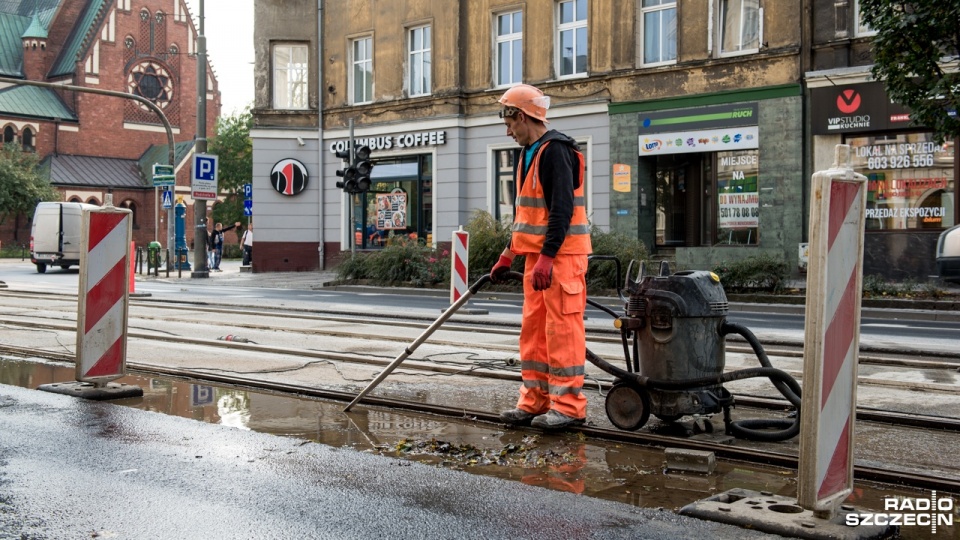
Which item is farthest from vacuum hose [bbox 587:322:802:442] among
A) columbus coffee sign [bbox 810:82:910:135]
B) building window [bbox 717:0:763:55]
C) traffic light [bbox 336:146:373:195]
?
building window [bbox 717:0:763:55]

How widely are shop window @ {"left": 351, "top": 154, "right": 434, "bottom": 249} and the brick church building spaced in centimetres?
3247

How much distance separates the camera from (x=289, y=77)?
32656 millimetres

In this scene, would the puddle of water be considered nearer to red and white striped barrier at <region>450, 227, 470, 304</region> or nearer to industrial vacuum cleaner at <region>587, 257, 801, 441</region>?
industrial vacuum cleaner at <region>587, 257, 801, 441</region>

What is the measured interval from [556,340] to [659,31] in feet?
66.9

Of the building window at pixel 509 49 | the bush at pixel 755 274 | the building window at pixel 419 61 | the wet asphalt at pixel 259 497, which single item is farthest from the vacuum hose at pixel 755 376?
the building window at pixel 419 61

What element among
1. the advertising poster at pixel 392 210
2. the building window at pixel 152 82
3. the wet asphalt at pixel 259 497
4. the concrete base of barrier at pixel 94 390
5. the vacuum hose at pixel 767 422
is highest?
the building window at pixel 152 82

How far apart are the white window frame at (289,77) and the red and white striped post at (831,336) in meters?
29.9

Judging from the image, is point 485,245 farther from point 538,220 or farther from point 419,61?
point 538,220

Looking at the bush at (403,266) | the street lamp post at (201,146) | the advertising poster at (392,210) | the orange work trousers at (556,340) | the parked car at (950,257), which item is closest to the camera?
the orange work trousers at (556,340)

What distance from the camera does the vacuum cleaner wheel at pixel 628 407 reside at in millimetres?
5645

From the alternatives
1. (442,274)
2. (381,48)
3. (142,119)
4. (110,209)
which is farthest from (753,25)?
(142,119)

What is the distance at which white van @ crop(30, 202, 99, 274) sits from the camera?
35.8 m

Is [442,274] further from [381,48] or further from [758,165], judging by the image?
[381,48]

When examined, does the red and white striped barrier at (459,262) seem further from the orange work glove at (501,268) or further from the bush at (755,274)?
the orange work glove at (501,268)
